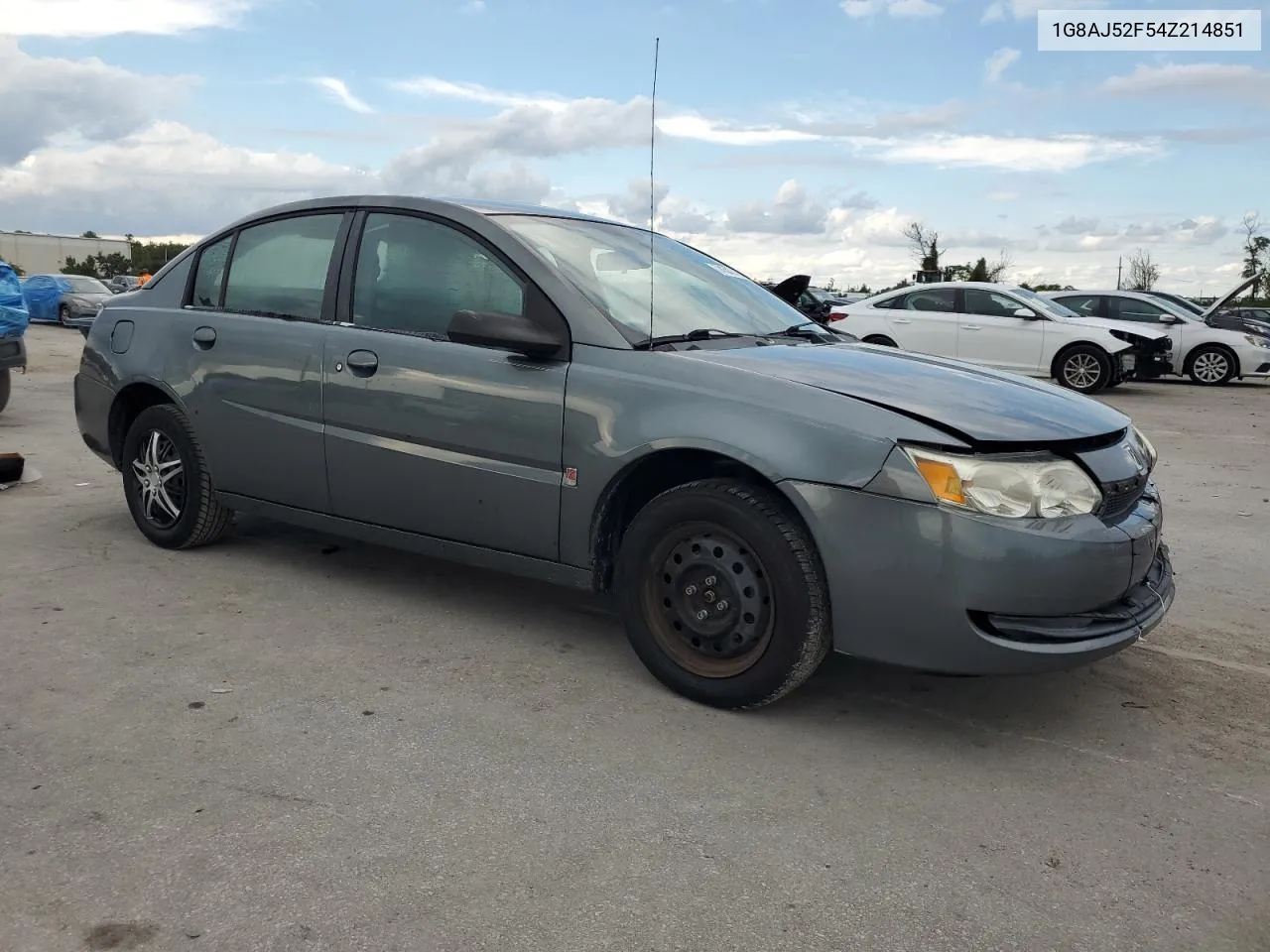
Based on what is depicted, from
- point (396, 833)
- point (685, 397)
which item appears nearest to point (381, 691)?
point (396, 833)

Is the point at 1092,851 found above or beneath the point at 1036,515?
beneath

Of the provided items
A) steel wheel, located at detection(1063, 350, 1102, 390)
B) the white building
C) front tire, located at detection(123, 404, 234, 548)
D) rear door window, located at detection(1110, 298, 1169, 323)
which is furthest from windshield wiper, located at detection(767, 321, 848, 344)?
the white building

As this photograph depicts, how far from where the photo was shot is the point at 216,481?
492 centimetres

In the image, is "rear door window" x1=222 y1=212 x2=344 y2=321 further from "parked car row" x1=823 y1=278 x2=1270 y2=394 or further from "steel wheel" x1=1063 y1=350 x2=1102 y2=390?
"steel wheel" x1=1063 y1=350 x2=1102 y2=390

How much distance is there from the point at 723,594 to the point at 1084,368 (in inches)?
522

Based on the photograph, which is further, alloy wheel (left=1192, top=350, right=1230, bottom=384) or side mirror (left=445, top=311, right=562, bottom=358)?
alloy wheel (left=1192, top=350, right=1230, bottom=384)

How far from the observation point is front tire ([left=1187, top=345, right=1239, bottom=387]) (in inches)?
687

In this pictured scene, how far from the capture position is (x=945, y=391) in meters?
3.47

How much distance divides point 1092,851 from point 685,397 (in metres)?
1.69

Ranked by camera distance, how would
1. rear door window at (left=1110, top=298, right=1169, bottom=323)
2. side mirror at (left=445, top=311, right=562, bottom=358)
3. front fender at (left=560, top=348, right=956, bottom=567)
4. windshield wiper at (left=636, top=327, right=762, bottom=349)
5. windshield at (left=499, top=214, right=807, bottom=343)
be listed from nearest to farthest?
front fender at (left=560, top=348, right=956, bottom=567) → side mirror at (left=445, top=311, right=562, bottom=358) → windshield wiper at (left=636, top=327, right=762, bottom=349) → windshield at (left=499, top=214, right=807, bottom=343) → rear door window at (left=1110, top=298, right=1169, bottom=323)

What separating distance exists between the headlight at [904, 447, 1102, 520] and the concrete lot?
748 millimetres

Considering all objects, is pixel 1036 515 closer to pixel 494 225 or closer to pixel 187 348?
pixel 494 225

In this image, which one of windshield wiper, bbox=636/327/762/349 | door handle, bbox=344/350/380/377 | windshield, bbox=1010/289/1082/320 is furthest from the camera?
windshield, bbox=1010/289/1082/320

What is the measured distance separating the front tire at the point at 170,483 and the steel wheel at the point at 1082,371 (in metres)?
12.8
